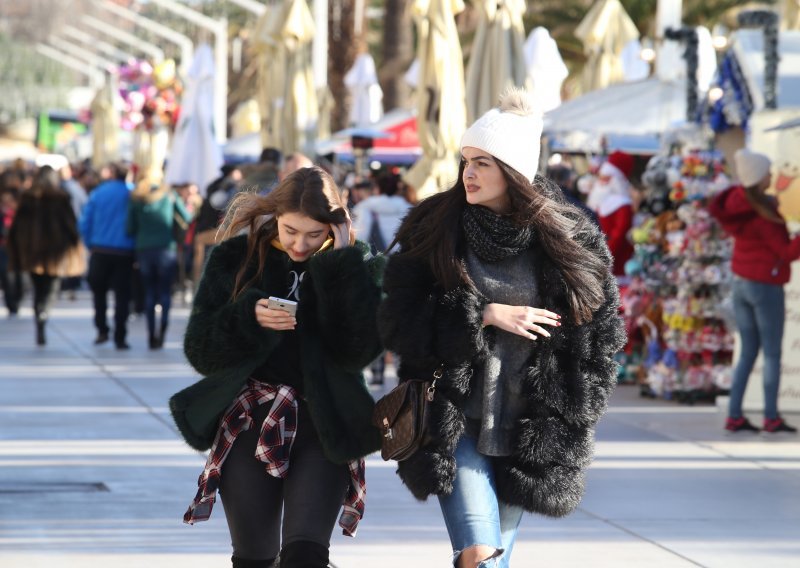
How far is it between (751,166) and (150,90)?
19.9 metres

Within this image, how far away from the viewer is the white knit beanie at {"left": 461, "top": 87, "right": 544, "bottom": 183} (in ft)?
15.3

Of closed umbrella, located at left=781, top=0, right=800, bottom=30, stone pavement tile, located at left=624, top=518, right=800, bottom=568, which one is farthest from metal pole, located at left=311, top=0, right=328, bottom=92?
stone pavement tile, located at left=624, top=518, right=800, bottom=568

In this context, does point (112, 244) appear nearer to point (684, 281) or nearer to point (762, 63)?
point (684, 281)

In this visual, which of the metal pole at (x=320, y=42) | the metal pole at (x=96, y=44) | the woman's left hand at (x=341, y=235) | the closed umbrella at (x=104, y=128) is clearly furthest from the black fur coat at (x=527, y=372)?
the metal pole at (x=96, y=44)

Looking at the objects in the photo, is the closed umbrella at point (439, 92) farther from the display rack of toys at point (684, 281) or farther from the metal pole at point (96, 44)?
the metal pole at point (96, 44)

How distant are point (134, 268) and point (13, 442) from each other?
746 cm

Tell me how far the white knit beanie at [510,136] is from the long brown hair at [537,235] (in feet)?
0.12

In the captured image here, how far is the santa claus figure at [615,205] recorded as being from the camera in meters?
13.4

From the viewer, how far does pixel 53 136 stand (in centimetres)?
5075

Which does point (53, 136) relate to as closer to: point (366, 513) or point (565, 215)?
point (366, 513)

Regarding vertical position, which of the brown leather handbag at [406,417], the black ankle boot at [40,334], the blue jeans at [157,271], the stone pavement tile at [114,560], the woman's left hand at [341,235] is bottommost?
the black ankle boot at [40,334]

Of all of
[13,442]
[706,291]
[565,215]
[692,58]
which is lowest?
[13,442]

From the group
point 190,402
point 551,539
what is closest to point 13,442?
point 551,539

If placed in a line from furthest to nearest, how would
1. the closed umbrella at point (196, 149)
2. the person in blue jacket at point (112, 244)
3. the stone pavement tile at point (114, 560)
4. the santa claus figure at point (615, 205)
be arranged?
1. the closed umbrella at point (196, 149)
2. the person in blue jacket at point (112, 244)
3. the santa claus figure at point (615, 205)
4. the stone pavement tile at point (114, 560)
